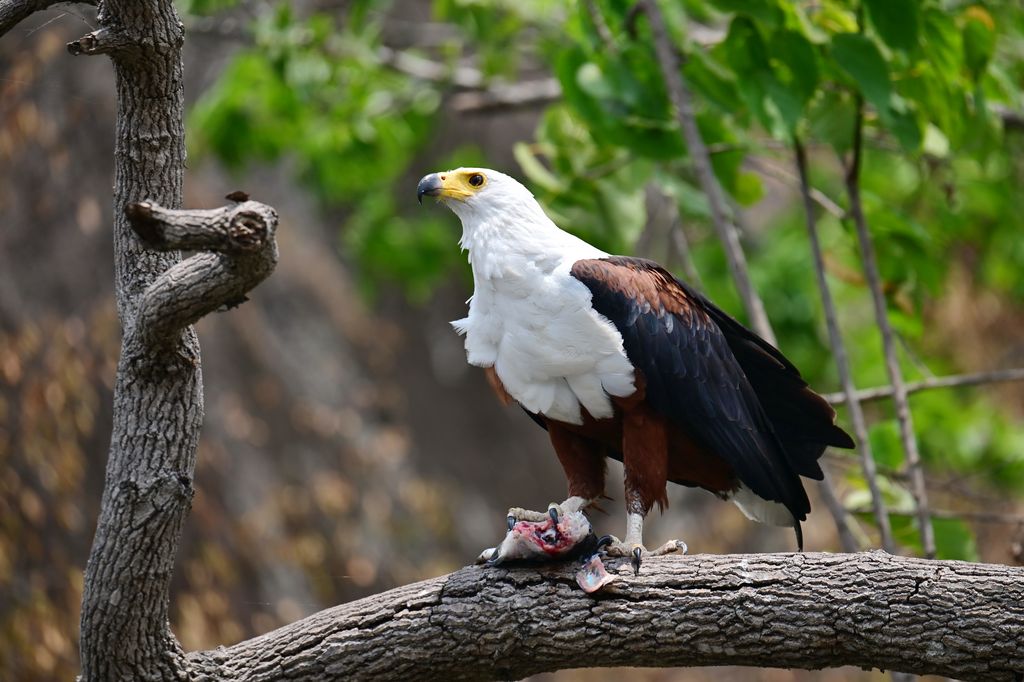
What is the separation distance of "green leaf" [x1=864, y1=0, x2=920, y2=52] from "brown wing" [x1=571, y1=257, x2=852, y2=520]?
1262 millimetres

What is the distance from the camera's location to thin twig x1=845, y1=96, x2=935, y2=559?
15.3ft

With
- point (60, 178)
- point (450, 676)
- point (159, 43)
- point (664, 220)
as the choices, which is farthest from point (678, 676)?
point (159, 43)

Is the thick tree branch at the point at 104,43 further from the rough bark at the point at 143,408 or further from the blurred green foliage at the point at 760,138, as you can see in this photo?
the blurred green foliage at the point at 760,138

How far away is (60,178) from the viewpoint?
844cm

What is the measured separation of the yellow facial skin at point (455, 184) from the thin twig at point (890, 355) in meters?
1.87

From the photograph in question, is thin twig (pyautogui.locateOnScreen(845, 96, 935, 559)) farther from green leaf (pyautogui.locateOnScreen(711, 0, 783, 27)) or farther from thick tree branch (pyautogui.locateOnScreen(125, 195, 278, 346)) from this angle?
thick tree branch (pyautogui.locateOnScreen(125, 195, 278, 346))

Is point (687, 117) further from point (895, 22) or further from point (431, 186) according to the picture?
point (431, 186)

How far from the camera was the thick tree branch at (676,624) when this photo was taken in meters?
2.91

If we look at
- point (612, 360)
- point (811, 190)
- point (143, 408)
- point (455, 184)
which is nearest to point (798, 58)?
point (811, 190)

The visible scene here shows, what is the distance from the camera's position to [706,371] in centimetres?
360

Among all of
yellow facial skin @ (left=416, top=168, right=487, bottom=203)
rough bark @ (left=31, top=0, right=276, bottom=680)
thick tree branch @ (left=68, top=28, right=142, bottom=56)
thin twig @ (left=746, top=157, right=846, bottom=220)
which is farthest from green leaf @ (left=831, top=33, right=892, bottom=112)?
thick tree branch @ (left=68, top=28, right=142, bottom=56)

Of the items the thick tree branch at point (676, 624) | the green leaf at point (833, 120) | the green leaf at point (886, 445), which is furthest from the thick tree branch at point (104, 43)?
the green leaf at point (886, 445)

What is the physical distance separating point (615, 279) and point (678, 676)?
27.0 feet

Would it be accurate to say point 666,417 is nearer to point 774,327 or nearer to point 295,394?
point 774,327
